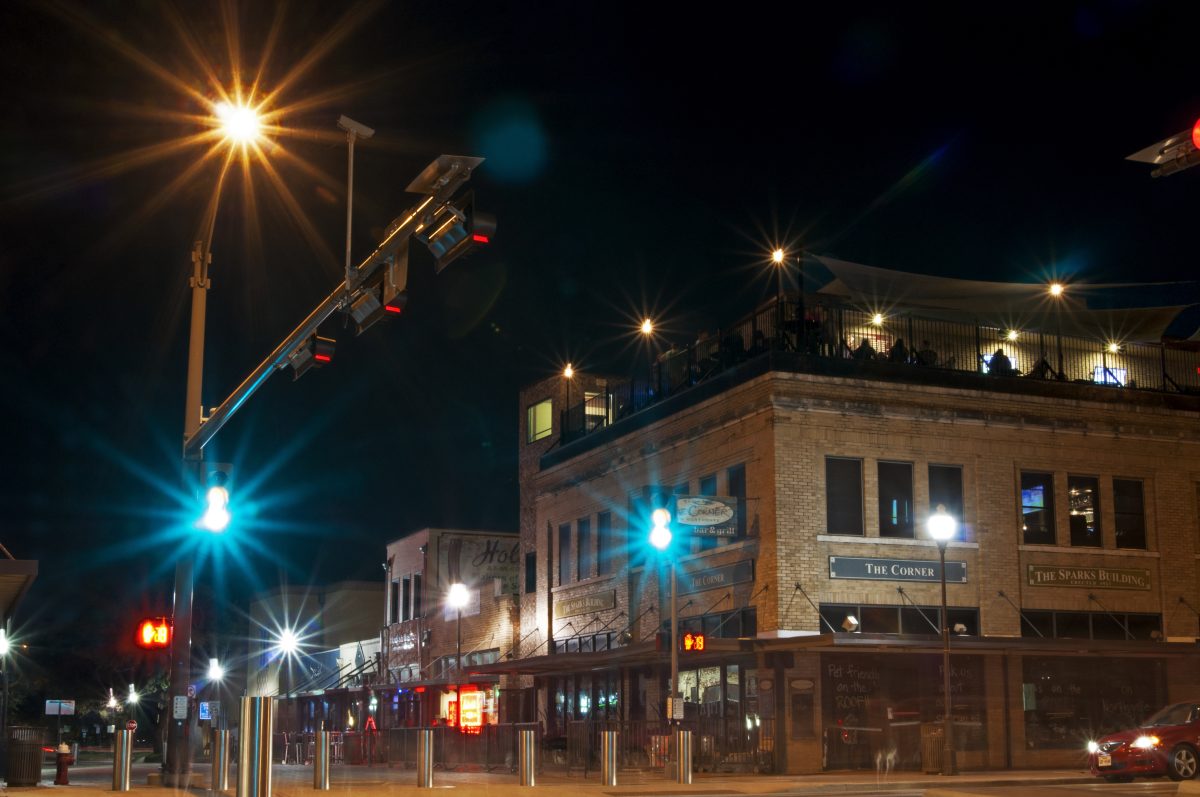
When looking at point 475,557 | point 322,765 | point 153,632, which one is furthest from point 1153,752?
point 475,557

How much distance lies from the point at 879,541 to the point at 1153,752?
787cm

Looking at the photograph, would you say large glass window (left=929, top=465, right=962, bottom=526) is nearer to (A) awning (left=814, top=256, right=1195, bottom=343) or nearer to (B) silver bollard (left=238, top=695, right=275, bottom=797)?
(A) awning (left=814, top=256, right=1195, bottom=343)

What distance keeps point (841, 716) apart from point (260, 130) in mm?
18732

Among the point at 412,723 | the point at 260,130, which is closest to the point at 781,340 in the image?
the point at 260,130

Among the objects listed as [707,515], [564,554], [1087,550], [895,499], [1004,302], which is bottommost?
[1087,550]

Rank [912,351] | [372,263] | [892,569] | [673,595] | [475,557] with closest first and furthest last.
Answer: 1. [372,263]
2. [673,595]
3. [892,569]
4. [912,351]
5. [475,557]

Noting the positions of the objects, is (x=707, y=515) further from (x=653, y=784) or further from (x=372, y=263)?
(x=372, y=263)

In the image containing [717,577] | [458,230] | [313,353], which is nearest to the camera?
[458,230]

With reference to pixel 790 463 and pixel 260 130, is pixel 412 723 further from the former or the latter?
pixel 260 130

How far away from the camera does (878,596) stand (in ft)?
100

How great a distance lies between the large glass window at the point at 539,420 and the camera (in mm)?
45331

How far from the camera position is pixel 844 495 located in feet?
102

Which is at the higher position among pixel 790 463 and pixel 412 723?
pixel 790 463

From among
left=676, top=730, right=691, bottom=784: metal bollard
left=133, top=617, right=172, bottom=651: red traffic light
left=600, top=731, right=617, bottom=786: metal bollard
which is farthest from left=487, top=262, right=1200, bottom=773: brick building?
left=133, top=617, right=172, bottom=651: red traffic light
